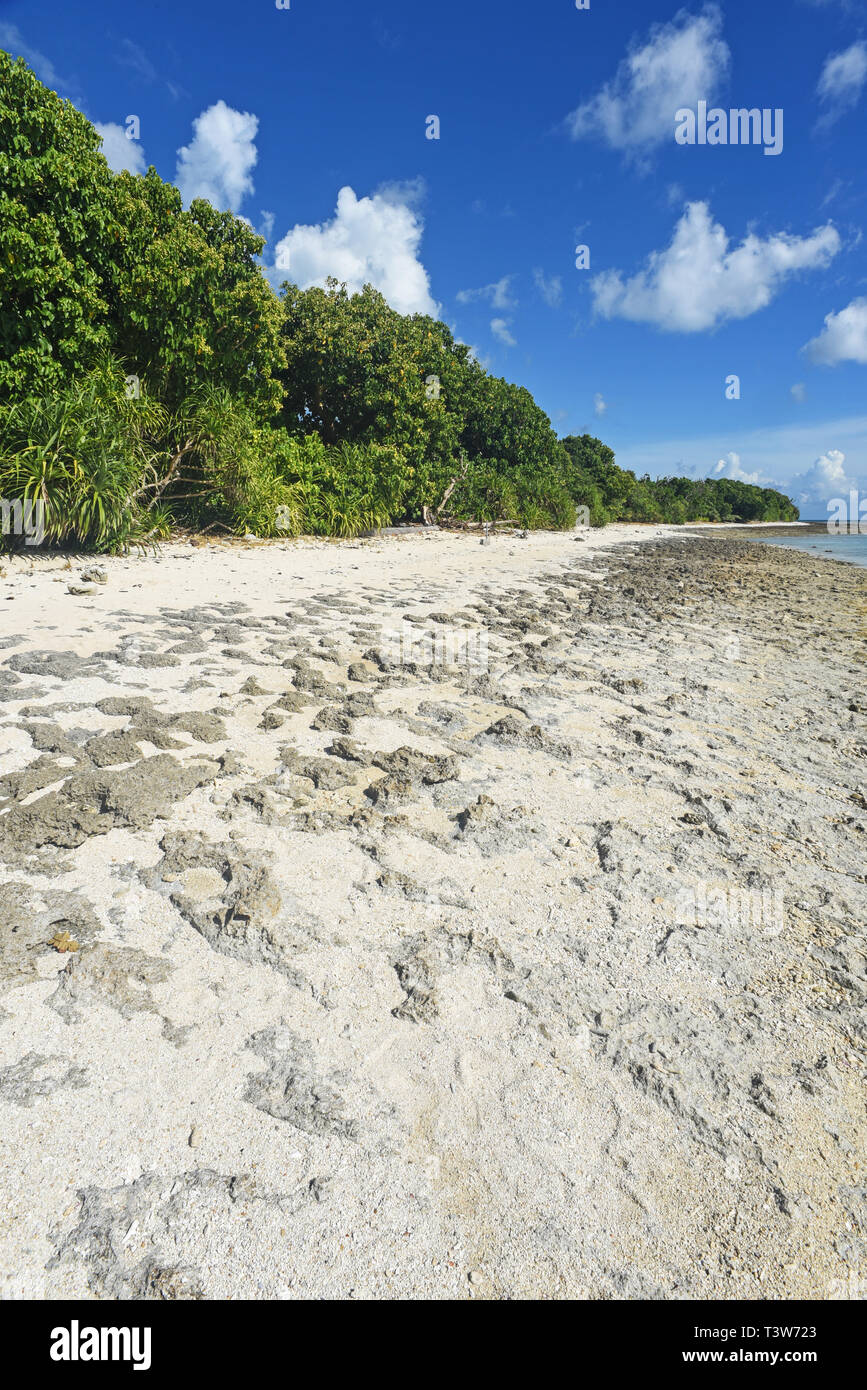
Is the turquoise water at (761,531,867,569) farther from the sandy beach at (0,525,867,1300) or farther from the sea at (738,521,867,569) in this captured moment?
the sandy beach at (0,525,867,1300)

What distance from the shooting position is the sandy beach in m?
1.53

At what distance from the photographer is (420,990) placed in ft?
7.40

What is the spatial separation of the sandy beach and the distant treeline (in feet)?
19.6

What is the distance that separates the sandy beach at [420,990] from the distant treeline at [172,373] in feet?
19.6

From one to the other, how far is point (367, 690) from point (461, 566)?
882 centimetres

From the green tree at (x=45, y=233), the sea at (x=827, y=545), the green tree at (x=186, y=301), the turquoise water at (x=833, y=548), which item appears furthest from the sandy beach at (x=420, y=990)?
the turquoise water at (x=833, y=548)

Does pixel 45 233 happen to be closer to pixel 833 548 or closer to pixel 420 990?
pixel 420 990

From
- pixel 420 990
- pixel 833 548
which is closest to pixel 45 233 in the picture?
pixel 420 990

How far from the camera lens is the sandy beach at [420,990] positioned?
1.53 metres

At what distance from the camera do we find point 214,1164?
1.65 meters

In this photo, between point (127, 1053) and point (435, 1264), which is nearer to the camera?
point (435, 1264)

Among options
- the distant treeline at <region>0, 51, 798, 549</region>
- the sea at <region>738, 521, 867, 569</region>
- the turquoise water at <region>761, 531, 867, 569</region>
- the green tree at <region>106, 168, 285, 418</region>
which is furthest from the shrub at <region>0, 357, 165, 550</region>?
the turquoise water at <region>761, 531, 867, 569</region>
